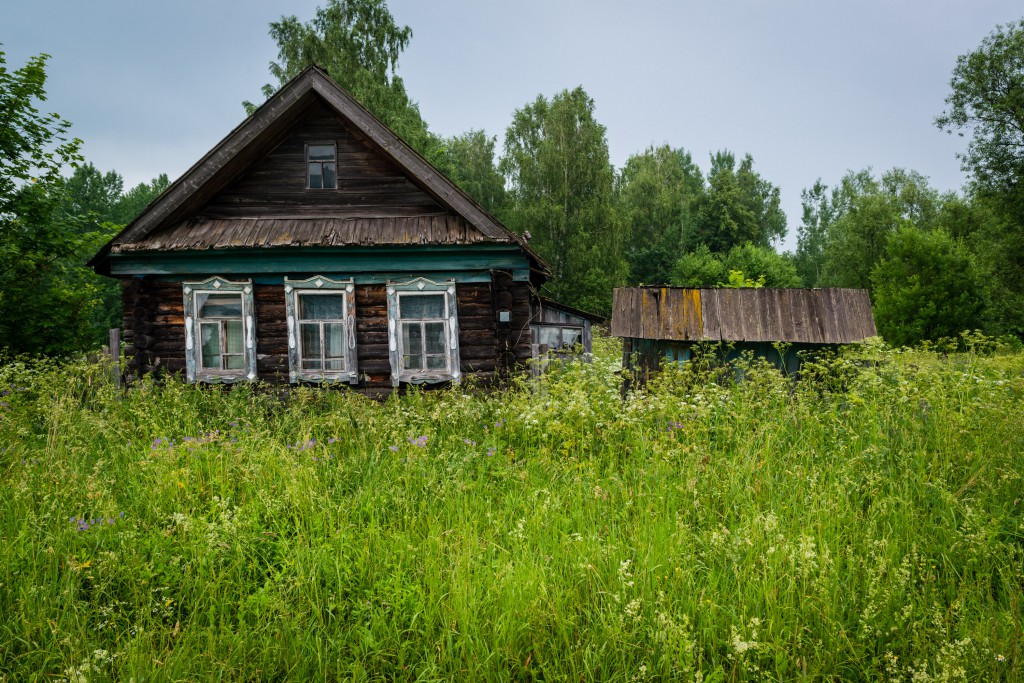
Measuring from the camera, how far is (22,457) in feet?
14.3

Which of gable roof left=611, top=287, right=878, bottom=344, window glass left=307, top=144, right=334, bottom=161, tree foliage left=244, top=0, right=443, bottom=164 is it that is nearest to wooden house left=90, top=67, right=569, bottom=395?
window glass left=307, top=144, right=334, bottom=161

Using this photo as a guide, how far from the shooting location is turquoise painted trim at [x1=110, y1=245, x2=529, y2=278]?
8.50 m

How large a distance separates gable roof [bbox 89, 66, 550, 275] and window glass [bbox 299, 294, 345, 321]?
1.02 metres

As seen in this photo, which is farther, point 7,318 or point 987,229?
point 987,229

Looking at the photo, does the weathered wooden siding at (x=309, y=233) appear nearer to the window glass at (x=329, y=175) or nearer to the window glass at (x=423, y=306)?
the window glass at (x=329, y=175)

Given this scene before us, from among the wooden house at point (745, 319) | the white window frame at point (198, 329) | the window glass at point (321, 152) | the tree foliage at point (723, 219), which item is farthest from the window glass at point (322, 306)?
the tree foliage at point (723, 219)

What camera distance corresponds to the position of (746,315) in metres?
10.5

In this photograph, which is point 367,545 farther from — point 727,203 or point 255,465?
A: point 727,203

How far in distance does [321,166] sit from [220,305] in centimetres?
294

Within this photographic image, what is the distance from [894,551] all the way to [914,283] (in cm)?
3053

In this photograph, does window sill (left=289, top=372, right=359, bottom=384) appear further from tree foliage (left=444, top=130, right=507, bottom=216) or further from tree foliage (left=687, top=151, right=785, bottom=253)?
tree foliage (left=687, top=151, right=785, bottom=253)

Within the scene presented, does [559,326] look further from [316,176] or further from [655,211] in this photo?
[655,211]

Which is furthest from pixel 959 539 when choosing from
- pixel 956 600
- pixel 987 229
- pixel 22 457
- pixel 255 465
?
pixel 987 229

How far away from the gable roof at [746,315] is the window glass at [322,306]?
17.2 ft
